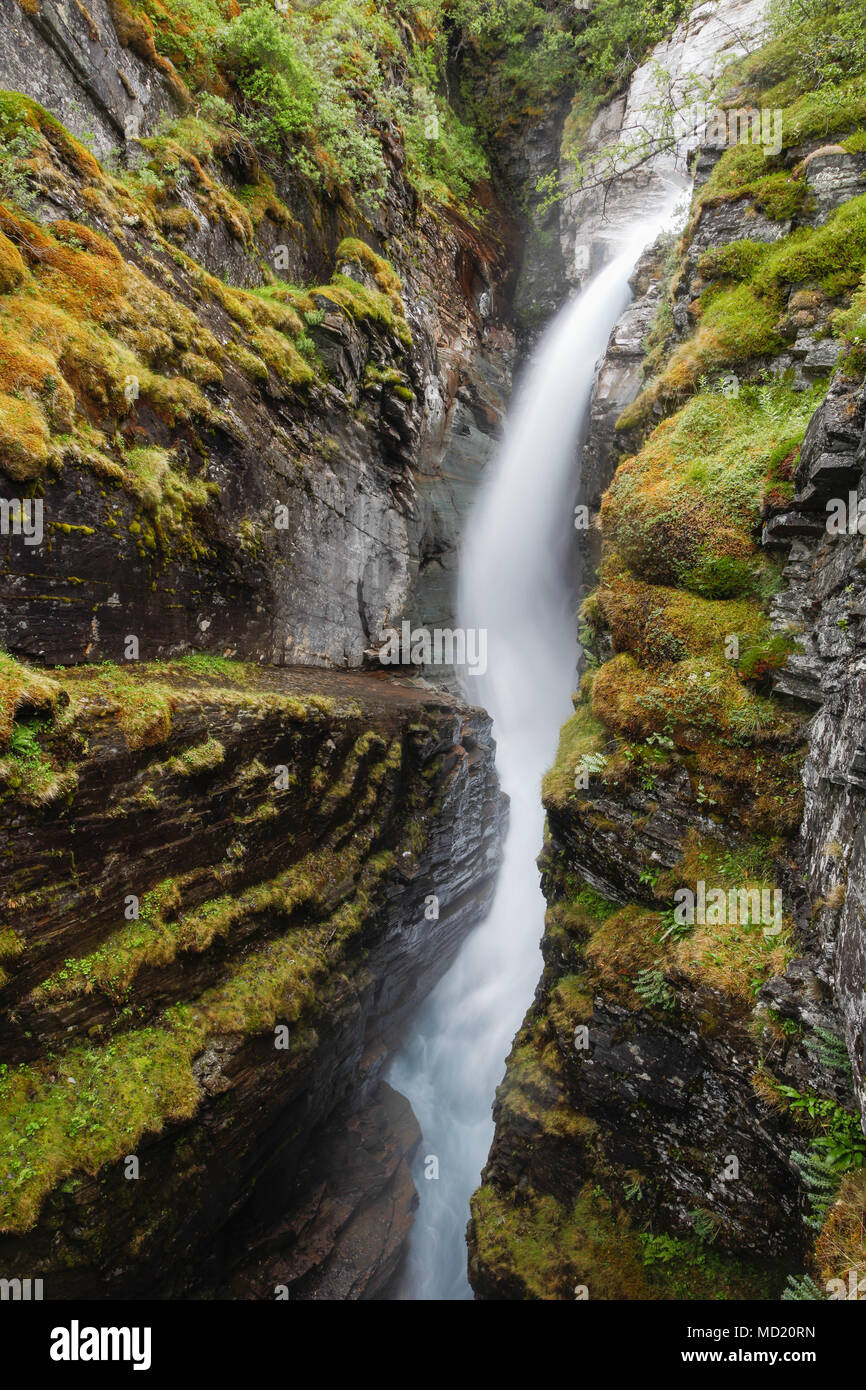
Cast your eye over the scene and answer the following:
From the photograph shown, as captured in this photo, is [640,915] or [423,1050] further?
[423,1050]

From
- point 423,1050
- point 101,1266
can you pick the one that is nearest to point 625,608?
point 101,1266

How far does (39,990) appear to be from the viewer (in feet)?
19.6

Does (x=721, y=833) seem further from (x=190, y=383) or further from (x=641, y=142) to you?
(x=641, y=142)

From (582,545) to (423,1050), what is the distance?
1504cm

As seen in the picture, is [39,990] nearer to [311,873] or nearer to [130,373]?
[311,873]

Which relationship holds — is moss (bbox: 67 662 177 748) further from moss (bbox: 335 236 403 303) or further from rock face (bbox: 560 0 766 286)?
rock face (bbox: 560 0 766 286)

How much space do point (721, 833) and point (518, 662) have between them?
1417 cm

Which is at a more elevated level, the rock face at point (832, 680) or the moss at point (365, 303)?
the moss at point (365, 303)

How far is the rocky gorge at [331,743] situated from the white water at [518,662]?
93.6 inches

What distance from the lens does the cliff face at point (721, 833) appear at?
5.72 meters

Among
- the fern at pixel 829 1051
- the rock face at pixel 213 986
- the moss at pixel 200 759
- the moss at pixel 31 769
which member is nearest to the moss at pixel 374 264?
the rock face at pixel 213 986

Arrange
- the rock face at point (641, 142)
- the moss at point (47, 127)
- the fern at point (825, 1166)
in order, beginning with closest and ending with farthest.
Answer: the fern at point (825, 1166) < the moss at point (47, 127) < the rock face at point (641, 142)

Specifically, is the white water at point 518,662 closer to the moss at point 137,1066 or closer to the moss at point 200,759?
the moss at point 137,1066

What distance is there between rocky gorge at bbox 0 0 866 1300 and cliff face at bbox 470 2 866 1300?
0.05 m
